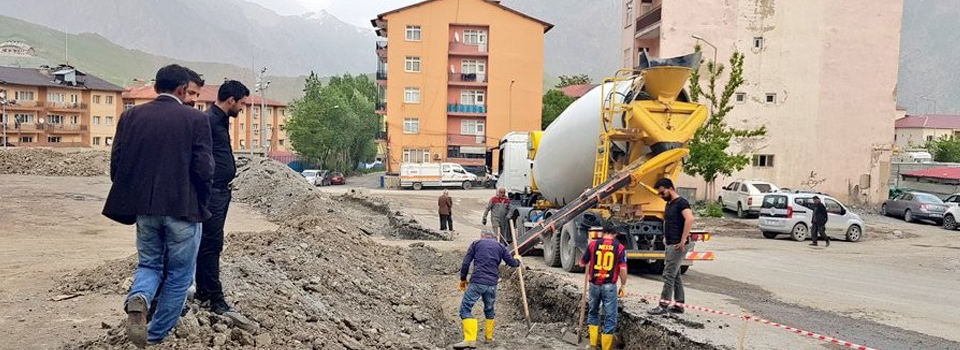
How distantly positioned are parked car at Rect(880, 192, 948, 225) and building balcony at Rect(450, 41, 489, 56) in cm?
3192

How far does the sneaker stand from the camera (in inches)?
175

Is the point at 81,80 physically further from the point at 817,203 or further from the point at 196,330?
the point at 196,330

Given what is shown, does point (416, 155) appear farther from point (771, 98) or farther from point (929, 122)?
point (929, 122)

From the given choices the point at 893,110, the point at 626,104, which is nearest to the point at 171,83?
the point at 626,104

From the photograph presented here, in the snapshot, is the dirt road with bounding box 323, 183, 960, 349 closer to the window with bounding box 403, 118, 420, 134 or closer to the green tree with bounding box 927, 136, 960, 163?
the window with bounding box 403, 118, 420, 134

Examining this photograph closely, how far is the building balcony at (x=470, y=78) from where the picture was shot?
54875 mm

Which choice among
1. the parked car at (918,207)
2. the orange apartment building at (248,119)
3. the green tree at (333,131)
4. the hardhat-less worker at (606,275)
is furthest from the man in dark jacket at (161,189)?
the orange apartment building at (248,119)

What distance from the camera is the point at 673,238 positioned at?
327 inches

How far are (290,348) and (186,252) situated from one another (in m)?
1.76

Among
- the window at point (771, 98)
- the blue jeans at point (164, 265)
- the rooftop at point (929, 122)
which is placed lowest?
the blue jeans at point (164, 265)

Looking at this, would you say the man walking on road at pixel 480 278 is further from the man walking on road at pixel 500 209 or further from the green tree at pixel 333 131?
the green tree at pixel 333 131

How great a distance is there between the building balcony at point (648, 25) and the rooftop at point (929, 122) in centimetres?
7742

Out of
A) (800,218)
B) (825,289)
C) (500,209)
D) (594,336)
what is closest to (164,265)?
(594,336)

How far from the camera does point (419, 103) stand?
177 feet
